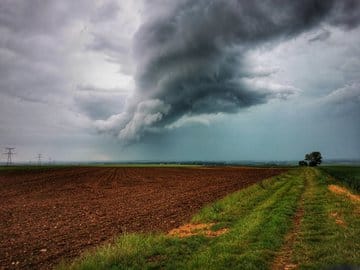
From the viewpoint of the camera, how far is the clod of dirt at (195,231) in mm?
13964

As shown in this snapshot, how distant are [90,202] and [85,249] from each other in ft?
44.2

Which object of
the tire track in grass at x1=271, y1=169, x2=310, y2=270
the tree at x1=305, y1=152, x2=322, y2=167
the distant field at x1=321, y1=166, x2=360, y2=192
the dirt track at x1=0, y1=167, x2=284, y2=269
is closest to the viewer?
the tire track in grass at x1=271, y1=169, x2=310, y2=270

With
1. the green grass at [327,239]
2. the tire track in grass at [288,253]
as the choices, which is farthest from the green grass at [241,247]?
the tire track in grass at [288,253]

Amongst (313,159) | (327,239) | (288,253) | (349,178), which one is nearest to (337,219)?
(327,239)

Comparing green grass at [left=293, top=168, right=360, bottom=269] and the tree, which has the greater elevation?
the tree

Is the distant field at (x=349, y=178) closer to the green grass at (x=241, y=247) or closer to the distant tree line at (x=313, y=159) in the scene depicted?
the green grass at (x=241, y=247)

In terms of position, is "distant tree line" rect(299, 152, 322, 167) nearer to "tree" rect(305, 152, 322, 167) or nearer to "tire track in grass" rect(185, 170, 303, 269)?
"tree" rect(305, 152, 322, 167)

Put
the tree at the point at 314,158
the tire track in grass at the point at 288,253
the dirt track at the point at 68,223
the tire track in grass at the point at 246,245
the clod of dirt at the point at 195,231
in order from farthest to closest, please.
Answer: the tree at the point at 314,158
the clod of dirt at the point at 195,231
the dirt track at the point at 68,223
the tire track in grass at the point at 246,245
the tire track in grass at the point at 288,253

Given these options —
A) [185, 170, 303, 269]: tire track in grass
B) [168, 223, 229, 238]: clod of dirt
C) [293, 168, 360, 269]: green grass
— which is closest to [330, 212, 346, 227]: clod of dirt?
[293, 168, 360, 269]: green grass

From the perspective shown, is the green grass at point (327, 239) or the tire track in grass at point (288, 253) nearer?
the tire track in grass at point (288, 253)

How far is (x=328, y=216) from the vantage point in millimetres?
17125

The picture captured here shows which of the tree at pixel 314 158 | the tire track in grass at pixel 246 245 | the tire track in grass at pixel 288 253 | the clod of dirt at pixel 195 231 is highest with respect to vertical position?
the tree at pixel 314 158

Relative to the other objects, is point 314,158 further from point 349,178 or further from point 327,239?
point 327,239

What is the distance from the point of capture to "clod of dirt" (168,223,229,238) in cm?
1396
